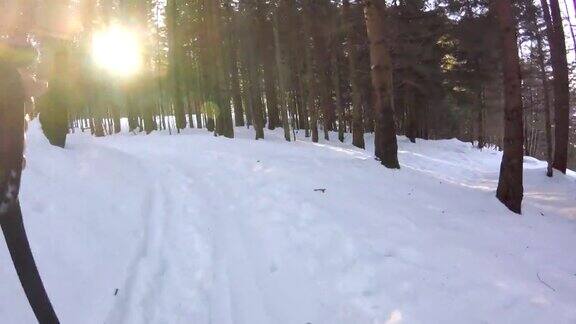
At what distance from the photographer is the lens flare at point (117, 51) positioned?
28.7 meters

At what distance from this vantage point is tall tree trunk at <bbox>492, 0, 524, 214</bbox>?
882cm

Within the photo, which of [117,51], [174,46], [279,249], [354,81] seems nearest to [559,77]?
[354,81]

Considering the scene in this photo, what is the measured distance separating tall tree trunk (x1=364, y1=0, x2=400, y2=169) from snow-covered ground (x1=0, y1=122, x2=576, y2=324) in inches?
60.1

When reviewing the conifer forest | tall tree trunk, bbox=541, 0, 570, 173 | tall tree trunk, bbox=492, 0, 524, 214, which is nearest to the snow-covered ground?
the conifer forest

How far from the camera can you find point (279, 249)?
5875 millimetres

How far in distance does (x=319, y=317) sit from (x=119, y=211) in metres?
4.08

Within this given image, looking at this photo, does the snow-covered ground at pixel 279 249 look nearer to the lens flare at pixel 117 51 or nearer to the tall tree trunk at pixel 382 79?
the tall tree trunk at pixel 382 79

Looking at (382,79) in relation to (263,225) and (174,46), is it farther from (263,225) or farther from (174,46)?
(174,46)

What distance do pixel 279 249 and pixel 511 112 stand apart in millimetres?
5686

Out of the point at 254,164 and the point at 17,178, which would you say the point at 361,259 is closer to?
the point at 17,178

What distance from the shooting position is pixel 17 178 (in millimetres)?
2682

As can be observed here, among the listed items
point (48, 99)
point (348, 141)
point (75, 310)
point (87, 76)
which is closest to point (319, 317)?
point (75, 310)

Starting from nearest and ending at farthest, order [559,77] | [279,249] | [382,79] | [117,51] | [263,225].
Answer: [279,249] < [263,225] < [382,79] < [559,77] < [117,51]

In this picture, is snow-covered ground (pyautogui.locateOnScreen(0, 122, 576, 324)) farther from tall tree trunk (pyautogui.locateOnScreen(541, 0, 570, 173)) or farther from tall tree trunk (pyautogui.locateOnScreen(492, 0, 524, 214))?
tall tree trunk (pyautogui.locateOnScreen(541, 0, 570, 173))
